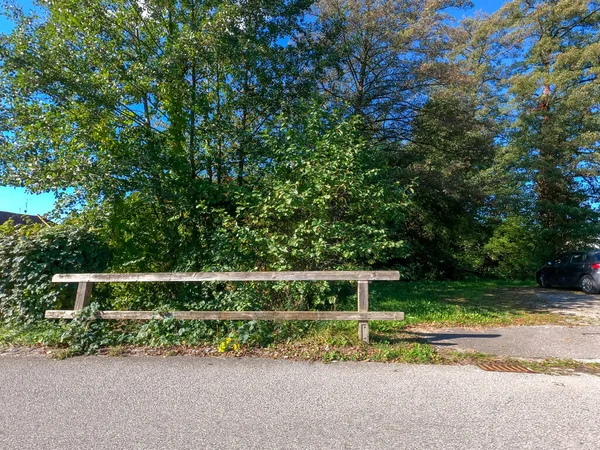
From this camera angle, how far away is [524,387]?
3.79 metres

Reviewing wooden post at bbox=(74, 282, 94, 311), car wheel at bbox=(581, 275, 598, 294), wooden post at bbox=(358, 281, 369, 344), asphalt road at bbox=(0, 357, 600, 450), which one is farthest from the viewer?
car wheel at bbox=(581, 275, 598, 294)

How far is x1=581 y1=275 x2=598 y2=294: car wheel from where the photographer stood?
11.3 m

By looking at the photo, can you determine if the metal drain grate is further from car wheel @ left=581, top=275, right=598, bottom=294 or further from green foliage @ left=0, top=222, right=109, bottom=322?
car wheel @ left=581, top=275, right=598, bottom=294

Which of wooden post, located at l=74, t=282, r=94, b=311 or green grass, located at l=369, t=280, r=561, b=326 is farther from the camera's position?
green grass, located at l=369, t=280, r=561, b=326

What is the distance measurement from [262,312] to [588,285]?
11.6m

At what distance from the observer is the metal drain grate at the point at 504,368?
4.32 metres

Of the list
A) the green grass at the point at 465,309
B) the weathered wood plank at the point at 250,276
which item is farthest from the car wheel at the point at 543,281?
the weathered wood plank at the point at 250,276

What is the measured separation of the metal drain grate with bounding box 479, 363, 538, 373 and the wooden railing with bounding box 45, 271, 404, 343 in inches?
45.2

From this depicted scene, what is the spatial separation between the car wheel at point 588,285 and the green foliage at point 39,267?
13.6 metres

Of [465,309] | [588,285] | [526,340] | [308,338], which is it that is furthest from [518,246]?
[308,338]

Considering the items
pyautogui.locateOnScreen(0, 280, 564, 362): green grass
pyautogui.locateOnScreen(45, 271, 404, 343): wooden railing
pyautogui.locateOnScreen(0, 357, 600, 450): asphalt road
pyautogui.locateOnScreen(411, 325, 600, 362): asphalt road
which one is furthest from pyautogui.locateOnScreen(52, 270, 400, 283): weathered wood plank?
pyautogui.locateOnScreen(411, 325, 600, 362): asphalt road

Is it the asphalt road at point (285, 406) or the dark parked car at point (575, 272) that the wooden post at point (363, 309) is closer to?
the asphalt road at point (285, 406)

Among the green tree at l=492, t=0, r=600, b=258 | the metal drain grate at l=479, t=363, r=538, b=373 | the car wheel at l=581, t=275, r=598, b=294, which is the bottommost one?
the metal drain grate at l=479, t=363, r=538, b=373

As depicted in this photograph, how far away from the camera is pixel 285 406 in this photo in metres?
3.34
